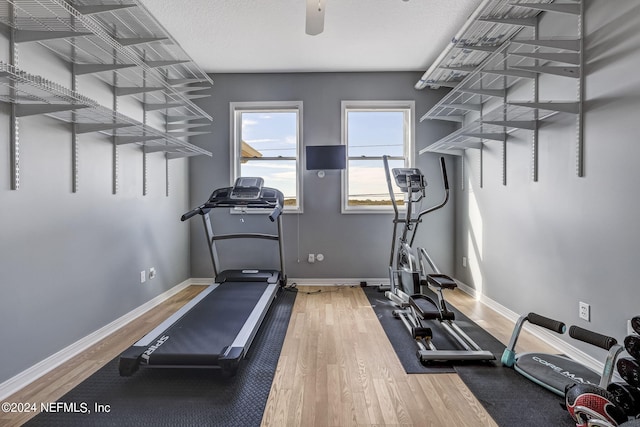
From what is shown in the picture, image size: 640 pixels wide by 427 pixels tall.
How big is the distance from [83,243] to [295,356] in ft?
6.22

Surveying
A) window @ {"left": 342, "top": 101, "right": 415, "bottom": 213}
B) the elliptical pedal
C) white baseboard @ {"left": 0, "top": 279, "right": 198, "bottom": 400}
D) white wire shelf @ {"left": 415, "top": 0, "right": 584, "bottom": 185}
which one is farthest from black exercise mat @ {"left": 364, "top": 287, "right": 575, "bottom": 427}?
white baseboard @ {"left": 0, "top": 279, "right": 198, "bottom": 400}

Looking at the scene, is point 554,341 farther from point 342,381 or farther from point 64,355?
point 64,355

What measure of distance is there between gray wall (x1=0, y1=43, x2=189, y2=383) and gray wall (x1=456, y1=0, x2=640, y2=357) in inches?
146

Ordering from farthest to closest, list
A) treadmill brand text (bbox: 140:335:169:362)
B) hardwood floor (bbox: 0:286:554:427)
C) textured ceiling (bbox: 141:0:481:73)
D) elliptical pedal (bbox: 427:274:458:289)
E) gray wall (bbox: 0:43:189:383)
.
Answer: textured ceiling (bbox: 141:0:481:73), elliptical pedal (bbox: 427:274:458:289), treadmill brand text (bbox: 140:335:169:362), gray wall (bbox: 0:43:189:383), hardwood floor (bbox: 0:286:554:427)

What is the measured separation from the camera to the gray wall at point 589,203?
1816 mm

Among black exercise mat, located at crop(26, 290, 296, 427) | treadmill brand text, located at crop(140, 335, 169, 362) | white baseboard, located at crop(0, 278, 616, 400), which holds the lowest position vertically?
black exercise mat, located at crop(26, 290, 296, 427)

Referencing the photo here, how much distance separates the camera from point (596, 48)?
202 centimetres

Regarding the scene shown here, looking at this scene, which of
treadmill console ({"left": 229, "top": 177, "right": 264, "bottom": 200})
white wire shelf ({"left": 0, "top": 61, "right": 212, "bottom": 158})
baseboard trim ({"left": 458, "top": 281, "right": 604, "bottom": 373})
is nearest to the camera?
white wire shelf ({"left": 0, "top": 61, "right": 212, "bottom": 158})

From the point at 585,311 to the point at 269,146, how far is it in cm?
381

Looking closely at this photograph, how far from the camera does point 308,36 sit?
331 cm

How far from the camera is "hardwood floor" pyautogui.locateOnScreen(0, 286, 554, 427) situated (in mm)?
1629

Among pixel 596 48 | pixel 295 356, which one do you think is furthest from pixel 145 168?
pixel 596 48

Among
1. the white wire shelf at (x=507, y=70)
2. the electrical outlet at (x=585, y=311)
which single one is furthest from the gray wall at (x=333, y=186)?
the electrical outlet at (x=585, y=311)

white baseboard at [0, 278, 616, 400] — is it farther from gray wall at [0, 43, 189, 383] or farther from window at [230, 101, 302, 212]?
window at [230, 101, 302, 212]
